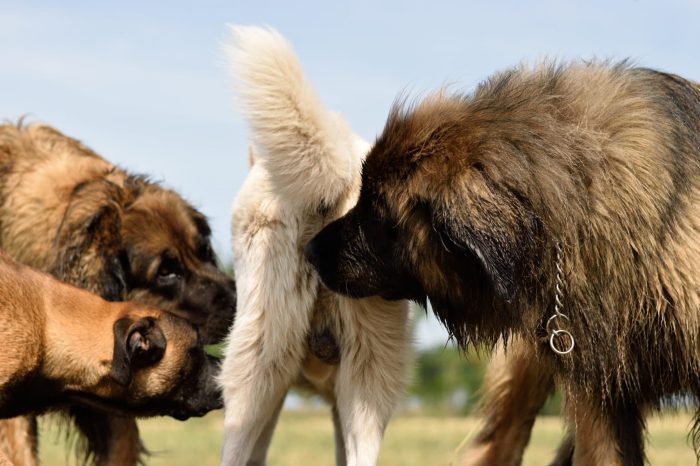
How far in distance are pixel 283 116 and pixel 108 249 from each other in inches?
84.6

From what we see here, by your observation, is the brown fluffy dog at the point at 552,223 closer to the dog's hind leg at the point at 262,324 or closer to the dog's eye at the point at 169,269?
the dog's hind leg at the point at 262,324

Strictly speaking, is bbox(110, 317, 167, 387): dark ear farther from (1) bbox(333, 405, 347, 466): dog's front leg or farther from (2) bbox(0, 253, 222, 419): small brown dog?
(1) bbox(333, 405, 347, 466): dog's front leg

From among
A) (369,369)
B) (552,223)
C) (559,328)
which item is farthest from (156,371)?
(552,223)

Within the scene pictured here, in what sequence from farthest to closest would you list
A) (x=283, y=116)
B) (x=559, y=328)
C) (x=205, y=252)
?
(x=205, y=252) → (x=283, y=116) → (x=559, y=328)

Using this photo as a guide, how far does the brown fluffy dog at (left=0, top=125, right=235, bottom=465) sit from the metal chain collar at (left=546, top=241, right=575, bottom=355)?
2.45 metres

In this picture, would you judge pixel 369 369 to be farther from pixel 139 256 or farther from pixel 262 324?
pixel 139 256

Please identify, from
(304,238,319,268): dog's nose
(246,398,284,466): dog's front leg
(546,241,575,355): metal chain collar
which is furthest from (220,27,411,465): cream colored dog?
(546,241,575,355): metal chain collar

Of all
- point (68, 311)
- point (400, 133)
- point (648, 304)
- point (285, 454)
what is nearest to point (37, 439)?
point (68, 311)

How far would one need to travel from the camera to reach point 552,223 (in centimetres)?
416

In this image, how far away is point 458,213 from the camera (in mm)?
4055

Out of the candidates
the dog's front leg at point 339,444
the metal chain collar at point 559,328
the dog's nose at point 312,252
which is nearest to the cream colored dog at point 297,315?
the dog's nose at point 312,252

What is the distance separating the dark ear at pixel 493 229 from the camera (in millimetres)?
3992

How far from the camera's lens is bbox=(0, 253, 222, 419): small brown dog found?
190 inches

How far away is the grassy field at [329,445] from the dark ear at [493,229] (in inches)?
107
